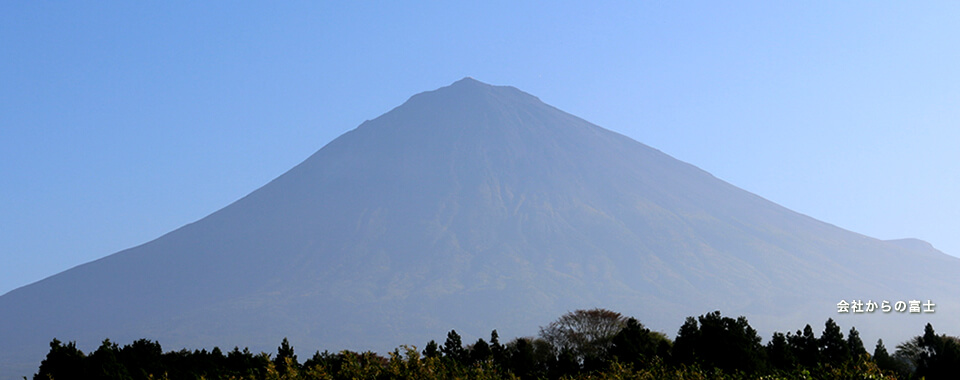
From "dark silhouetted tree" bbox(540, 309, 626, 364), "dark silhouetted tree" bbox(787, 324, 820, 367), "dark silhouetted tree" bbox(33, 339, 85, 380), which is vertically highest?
"dark silhouetted tree" bbox(540, 309, 626, 364)

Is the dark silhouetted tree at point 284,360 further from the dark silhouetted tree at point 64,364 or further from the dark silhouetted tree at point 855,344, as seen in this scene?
the dark silhouetted tree at point 855,344

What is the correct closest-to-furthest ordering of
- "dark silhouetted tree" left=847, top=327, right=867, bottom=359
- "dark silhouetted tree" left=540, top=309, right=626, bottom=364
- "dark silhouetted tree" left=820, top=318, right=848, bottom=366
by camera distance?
"dark silhouetted tree" left=820, top=318, right=848, bottom=366 < "dark silhouetted tree" left=847, top=327, right=867, bottom=359 < "dark silhouetted tree" left=540, top=309, right=626, bottom=364

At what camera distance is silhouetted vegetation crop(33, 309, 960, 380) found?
16.2m

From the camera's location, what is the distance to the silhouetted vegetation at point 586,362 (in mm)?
16250

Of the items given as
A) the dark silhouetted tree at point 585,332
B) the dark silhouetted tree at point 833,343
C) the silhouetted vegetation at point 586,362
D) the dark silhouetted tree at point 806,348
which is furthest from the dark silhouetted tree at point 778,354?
the dark silhouetted tree at point 585,332

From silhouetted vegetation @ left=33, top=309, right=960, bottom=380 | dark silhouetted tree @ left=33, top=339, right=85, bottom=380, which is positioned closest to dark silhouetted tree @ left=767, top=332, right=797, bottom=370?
silhouetted vegetation @ left=33, top=309, right=960, bottom=380

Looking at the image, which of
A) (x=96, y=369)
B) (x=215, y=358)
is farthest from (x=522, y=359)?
(x=96, y=369)

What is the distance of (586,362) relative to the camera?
1588 inches

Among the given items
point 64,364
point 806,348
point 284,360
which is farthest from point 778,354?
point 284,360

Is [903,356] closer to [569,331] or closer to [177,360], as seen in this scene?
[569,331]

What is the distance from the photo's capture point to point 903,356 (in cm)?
6494

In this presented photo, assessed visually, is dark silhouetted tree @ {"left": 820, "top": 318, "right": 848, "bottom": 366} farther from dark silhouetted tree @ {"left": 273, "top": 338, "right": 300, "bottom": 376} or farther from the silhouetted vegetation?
dark silhouetted tree @ {"left": 273, "top": 338, "right": 300, "bottom": 376}

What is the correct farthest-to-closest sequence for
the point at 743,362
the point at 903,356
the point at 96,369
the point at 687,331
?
the point at 903,356 < the point at 687,331 < the point at 743,362 < the point at 96,369

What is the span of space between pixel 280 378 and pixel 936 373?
96.9 feet
